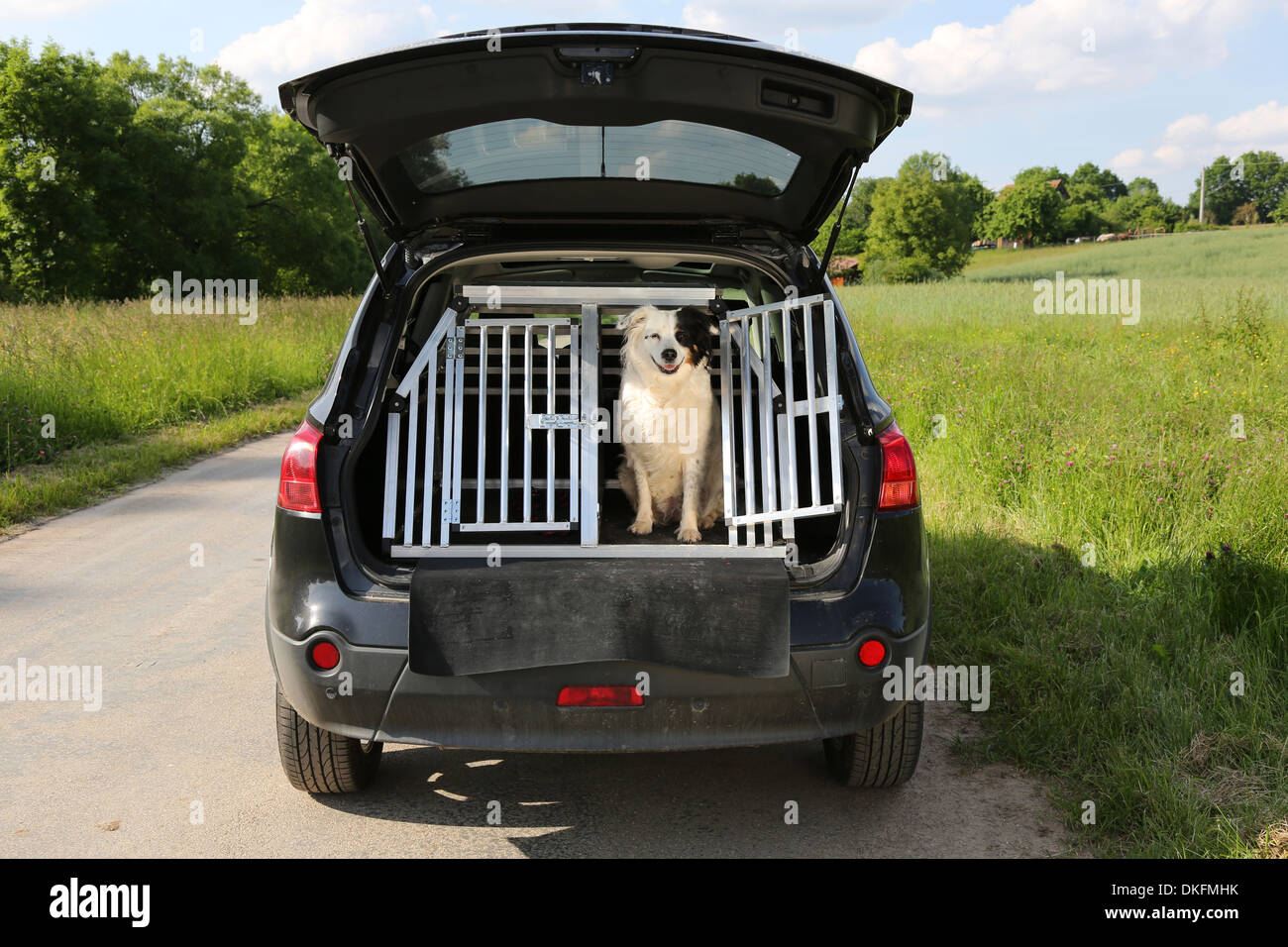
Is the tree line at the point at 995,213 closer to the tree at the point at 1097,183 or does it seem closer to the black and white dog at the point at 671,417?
the tree at the point at 1097,183

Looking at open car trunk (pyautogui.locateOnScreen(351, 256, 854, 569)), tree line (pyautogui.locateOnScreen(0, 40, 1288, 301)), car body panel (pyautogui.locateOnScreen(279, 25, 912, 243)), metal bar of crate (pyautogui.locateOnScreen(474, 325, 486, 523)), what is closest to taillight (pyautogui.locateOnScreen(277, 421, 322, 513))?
open car trunk (pyautogui.locateOnScreen(351, 256, 854, 569))

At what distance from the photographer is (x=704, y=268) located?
4727 mm

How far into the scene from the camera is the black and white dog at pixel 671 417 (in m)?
3.97

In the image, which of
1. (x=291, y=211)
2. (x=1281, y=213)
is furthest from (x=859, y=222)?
(x=291, y=211)

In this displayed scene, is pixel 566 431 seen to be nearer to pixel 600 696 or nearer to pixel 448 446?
pixel 448 446

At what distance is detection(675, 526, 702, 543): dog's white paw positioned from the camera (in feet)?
12.9

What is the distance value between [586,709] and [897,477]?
45.1 inches

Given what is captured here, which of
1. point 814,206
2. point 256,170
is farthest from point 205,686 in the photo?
point 256,170

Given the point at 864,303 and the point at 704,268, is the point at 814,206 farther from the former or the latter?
the point at 864,303

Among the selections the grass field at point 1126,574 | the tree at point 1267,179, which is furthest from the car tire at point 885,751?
the tree at point 1267,179

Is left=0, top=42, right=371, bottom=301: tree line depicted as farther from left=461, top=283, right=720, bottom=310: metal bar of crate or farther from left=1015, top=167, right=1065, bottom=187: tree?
left=1015, top=167, right=1065, bottom=187: tree

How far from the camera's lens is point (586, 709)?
264 cm

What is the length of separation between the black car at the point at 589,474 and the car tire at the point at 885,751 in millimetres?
11

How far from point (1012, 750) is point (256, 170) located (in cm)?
5899
